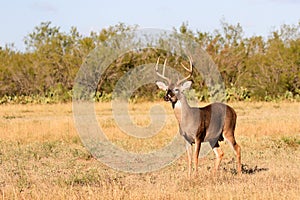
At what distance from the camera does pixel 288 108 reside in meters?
30.4

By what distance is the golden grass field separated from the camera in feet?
27.5

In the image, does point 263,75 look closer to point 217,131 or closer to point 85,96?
point 85,96

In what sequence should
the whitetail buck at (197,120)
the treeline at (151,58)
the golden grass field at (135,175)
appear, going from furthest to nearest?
1. the treeline at (151,58)
2. the whitetail buck at (197,120)
3. the golden grass field at (135,175)

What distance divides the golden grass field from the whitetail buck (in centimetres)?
61

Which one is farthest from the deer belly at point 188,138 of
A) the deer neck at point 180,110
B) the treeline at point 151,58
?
the treeline at point 151,58

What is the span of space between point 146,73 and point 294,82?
13051 millimetres

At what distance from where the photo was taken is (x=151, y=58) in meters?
38.3

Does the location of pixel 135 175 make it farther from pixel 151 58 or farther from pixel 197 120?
pixel 151 58

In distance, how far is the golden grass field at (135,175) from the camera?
330 inches

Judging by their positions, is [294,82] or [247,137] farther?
[294,82]

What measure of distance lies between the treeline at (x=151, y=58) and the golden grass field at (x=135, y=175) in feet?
59.8

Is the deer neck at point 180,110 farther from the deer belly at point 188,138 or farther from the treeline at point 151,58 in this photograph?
the treeline at point 151,58

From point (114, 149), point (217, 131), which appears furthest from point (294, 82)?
point (217, 131)

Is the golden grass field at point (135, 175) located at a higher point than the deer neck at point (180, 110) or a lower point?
lower
